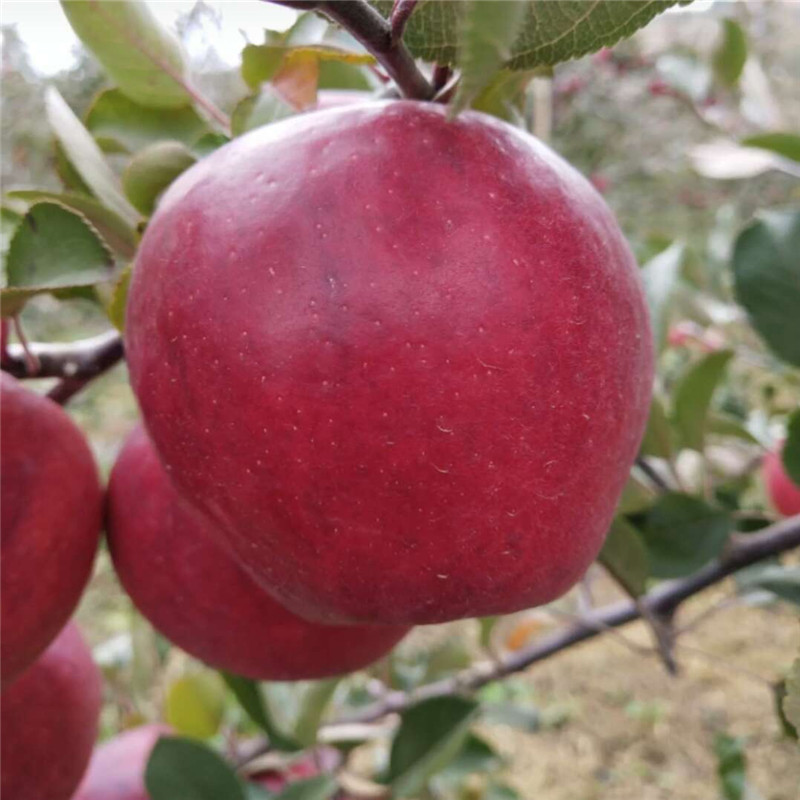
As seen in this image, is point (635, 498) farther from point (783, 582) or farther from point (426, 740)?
point (426, 740)

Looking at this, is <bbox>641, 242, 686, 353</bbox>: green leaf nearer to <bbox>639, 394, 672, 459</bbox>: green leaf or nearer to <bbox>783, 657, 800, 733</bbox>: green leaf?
<bbox>639, 394, 672, 459</bbox>: green leaf

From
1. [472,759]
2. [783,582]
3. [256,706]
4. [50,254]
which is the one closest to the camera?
[50,254]

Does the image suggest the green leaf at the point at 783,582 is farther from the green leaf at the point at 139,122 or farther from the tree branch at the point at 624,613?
the green leaf at the point at 139,122

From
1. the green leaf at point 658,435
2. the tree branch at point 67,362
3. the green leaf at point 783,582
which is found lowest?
the green leaf at point 783,582

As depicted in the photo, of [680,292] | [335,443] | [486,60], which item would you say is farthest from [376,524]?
[680,292]

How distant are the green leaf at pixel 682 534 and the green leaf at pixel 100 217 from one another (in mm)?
334

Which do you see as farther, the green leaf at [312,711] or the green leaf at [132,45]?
the green leaf at [312,711]

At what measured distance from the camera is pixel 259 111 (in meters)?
0.39

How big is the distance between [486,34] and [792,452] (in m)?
0.33

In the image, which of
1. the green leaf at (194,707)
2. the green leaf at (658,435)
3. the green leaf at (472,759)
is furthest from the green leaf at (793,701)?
the green leaf at (194,707)

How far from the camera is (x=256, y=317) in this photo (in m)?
0.27

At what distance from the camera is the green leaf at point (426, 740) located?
22.0 inches

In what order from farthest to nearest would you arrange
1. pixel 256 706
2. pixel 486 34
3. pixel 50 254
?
pixel 256 706 < pixel 50 254 < pixel 486 34

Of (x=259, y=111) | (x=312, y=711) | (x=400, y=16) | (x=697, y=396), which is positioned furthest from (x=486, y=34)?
(x=312, y=711)
